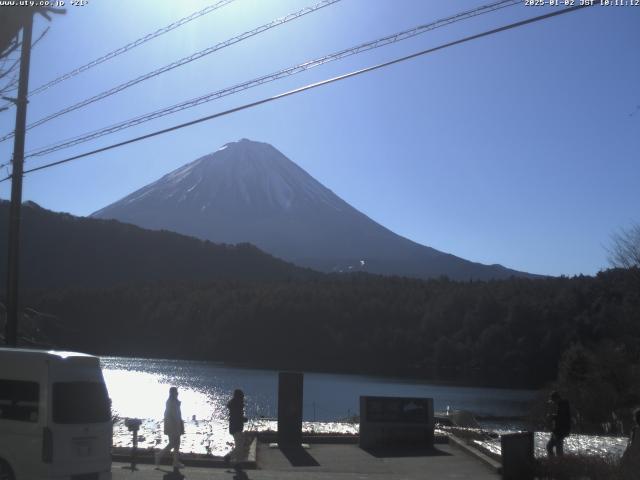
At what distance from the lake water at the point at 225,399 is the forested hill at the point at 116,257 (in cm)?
3354

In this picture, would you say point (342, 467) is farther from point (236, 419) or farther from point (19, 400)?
point (19, 400)

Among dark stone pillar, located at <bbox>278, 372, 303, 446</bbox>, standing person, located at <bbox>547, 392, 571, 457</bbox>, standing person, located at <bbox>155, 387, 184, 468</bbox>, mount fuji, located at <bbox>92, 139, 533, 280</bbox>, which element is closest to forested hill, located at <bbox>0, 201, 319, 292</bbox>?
mount fuji, located at <bbox>92, 139, 533, 280</bbox>

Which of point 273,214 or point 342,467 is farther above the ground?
point 273,214

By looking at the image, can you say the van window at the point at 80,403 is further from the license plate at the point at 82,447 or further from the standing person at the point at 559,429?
the standing person at the point at 559,429

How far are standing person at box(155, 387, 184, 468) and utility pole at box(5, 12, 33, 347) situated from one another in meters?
4.09

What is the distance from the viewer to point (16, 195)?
663 inches

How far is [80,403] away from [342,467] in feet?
19.2

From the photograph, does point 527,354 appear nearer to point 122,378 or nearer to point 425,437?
point 122,378

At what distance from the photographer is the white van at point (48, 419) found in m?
9.91

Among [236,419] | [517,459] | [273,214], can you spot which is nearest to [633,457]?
[517,459]

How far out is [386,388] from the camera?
52906mm

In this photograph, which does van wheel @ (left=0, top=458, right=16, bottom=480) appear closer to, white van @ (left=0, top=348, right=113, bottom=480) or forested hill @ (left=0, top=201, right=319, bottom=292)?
white van @ (left=0, top=348, right=113, bottom=480)

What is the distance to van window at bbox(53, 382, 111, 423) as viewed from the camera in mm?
10094

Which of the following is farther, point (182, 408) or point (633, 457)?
point (182, 408)
